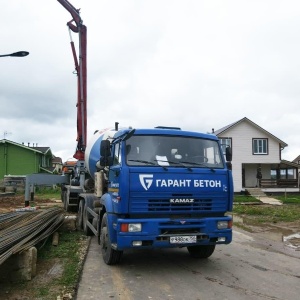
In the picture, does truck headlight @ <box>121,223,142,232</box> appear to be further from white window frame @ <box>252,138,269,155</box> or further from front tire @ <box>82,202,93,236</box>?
white window frame @ <box>252,138,269,155</box>

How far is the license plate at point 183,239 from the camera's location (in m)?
6.82

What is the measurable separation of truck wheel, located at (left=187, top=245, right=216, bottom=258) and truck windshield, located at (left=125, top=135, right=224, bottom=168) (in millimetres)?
1904

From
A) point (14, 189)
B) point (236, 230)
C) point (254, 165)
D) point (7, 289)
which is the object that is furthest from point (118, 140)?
point (254, 165)

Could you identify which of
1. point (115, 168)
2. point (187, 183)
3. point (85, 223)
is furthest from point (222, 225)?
point (85, 223)

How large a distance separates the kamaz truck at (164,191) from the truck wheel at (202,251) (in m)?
0.89

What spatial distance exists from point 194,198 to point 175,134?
132 centimetres

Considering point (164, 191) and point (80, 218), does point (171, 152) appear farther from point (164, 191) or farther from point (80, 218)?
point (80, 218)

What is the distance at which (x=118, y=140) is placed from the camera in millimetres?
7461

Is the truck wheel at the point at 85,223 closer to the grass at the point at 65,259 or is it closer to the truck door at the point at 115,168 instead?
the grass at the point at 65,259

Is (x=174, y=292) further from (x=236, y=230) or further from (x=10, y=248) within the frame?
(x=236, y=230)

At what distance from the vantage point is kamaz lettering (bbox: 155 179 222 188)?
22.4 feet

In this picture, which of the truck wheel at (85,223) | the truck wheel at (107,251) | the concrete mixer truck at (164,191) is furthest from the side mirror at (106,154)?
the truck wheel at (85,223)

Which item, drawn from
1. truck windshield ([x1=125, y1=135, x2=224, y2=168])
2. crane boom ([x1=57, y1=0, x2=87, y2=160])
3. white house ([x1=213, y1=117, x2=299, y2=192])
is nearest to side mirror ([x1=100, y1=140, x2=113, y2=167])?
truck windshield ([x1=125, y1=135, x2=224, y2=168])

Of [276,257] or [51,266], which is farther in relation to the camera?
[276,257]
